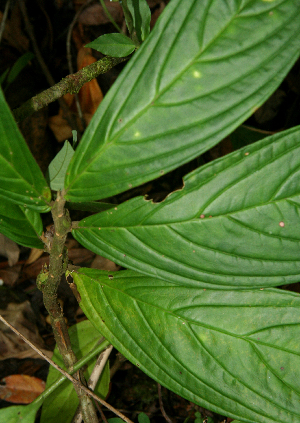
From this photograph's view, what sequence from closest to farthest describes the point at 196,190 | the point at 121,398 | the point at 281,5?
the point at 281,5 < the point at 196,190 < the point at 121,398

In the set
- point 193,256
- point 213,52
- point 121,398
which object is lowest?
point 121,398

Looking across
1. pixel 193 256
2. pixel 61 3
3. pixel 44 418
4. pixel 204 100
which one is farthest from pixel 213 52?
pixel 61 3

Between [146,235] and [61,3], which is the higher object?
[61,3]

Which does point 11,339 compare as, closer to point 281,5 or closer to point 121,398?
point 121,398

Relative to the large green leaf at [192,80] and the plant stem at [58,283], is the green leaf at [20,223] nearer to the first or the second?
the plant stem at [58,283]

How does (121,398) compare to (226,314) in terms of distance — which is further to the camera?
(121,398)

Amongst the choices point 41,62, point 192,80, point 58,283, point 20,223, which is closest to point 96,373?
point 58,283

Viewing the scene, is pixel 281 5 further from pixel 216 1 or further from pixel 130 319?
pixel 130 319

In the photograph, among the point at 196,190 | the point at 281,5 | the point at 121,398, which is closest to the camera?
the point at 281,5
